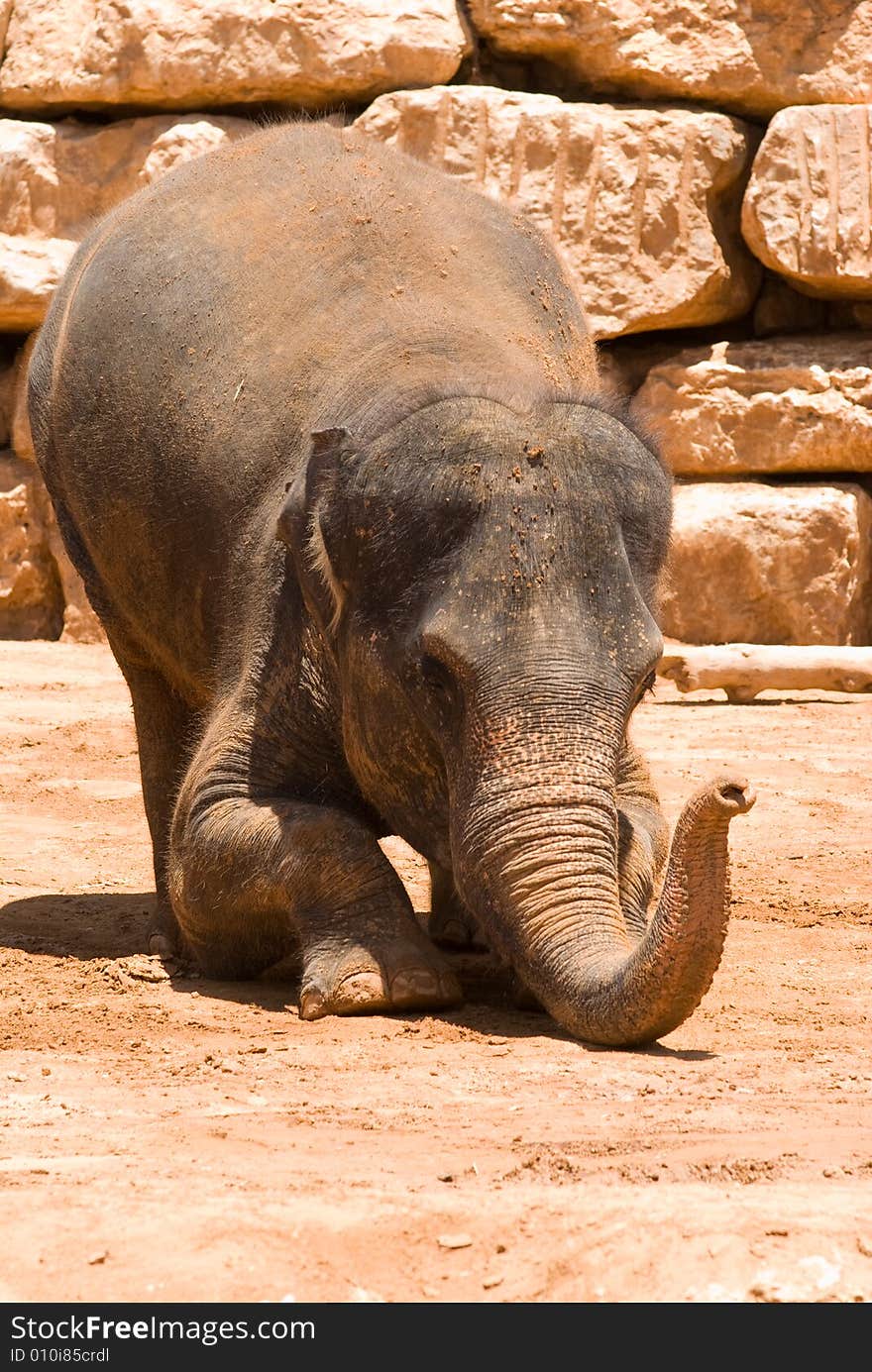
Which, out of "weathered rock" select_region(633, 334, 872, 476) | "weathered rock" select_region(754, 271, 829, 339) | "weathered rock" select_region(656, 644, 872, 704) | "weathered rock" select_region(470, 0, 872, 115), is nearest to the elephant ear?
"weathered rock" select_region(656, 644, 872, 704)

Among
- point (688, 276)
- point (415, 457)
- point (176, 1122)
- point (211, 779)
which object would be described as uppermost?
point (415, 457)

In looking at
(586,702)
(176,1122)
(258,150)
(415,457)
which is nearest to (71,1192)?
(176,1122)

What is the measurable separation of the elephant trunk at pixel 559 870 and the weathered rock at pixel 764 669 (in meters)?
5.72

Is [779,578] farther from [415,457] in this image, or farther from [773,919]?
[415,457]

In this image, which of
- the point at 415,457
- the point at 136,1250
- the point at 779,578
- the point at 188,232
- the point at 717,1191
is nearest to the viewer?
the point at 136,1250

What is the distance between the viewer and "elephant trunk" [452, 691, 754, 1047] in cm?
400

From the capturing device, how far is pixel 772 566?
35.6ft

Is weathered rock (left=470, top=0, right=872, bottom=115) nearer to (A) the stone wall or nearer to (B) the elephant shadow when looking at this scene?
(A) the stone wall

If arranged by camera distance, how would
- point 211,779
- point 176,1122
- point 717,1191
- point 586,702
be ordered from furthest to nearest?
point 211,779, point 586,702, point 176,1122, point 717,1191

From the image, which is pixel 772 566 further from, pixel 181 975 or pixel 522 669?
pixel 522 669

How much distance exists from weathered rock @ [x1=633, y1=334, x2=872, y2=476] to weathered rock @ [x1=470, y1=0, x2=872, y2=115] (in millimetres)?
1385

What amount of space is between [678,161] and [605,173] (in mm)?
392

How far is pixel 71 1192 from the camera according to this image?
2.98m

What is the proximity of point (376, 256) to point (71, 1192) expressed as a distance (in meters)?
3.04
